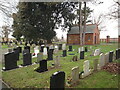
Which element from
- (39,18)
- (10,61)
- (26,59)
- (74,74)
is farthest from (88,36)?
(74,74)

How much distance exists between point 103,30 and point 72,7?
24.1m

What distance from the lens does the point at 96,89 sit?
4.28 m

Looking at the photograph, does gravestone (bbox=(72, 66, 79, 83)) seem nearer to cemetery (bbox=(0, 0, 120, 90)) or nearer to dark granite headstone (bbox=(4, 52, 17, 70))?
cemetery (bbox=(0, 0, 120, 90))

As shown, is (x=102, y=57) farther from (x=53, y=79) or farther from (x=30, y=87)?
(x=30, y=87)

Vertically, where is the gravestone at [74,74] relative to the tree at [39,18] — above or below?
below

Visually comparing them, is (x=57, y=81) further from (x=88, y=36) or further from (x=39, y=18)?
(x=88, y=36)

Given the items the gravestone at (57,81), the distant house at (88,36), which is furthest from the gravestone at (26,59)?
the distant house at (88,36)

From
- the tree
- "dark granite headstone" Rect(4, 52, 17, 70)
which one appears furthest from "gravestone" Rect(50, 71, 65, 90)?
the tree

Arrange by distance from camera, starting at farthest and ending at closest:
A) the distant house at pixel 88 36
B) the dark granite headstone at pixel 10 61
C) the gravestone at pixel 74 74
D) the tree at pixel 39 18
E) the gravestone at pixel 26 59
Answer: the distant house at pixel 88 36
the tree at pixel 39 18
the gravestone at pixel 26 59
the dark granite headstone at pixel 10 61
the gravestone at pixel 74 74

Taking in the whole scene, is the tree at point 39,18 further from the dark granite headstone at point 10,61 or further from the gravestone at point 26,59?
the dark granite headstone at point 10,61

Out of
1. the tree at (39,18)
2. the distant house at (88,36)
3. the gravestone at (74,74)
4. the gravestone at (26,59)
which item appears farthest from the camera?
the distant house at (88,36)

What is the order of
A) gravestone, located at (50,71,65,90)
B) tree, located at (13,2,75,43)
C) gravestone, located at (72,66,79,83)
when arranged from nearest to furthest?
gravestone, located at (50,71,65,90) → gravestone, located at (72,66,79,83) → tree, located at (13,2,75,43)

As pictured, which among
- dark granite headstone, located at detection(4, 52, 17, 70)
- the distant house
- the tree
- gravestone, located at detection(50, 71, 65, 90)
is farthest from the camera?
the distant house

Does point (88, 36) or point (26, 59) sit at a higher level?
point (88, 36)
